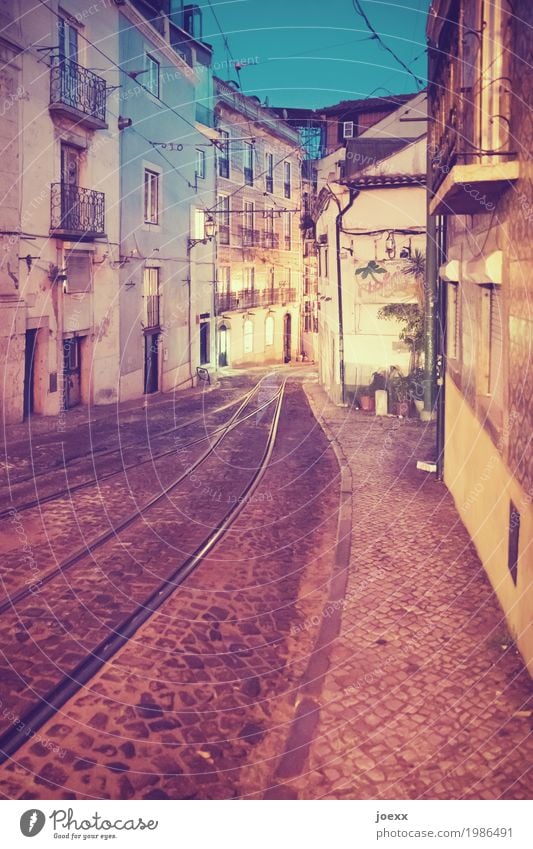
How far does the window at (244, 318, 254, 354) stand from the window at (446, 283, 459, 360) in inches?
1268

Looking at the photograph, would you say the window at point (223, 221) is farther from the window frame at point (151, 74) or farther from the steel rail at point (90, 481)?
the steel rail at point (90, 481)

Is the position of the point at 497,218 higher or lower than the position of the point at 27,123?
lower

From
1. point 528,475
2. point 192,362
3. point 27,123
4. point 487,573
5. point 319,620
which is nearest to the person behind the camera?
point 528,475

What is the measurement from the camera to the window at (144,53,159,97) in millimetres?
29181

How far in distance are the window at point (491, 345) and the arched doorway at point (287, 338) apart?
43.3 meters

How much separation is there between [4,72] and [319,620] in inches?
701

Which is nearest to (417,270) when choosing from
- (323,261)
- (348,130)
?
(323,261)

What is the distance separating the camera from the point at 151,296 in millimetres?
30766

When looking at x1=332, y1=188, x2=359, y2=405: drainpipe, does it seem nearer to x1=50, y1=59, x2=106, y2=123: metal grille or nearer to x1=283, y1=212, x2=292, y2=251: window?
x1=50, y1=59, x2=106, y2=123: metal grille

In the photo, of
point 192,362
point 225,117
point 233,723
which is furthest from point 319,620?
point 225,117

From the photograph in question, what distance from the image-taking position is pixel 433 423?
22047 mm

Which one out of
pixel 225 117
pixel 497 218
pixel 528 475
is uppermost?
pixel 225 117

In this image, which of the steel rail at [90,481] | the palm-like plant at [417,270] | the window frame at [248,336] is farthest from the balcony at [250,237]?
the steel rail at [90,481]

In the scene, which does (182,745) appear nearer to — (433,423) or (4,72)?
(433,423)
